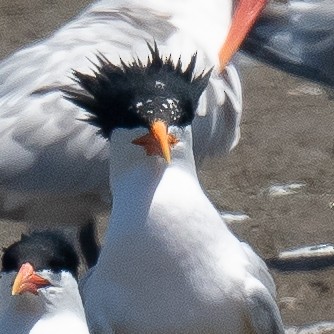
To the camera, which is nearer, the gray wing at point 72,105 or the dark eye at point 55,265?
the dark eye at point 55,265

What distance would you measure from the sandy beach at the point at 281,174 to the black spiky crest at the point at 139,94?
1160 mm

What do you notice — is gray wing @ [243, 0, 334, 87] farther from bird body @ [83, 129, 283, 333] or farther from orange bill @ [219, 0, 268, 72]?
bird body @ [83, 129, 283, 333]

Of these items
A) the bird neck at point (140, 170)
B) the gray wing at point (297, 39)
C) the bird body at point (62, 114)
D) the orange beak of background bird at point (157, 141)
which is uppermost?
the orange beak of background bird at point (157, 141)

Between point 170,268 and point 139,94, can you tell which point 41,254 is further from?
point 139,94

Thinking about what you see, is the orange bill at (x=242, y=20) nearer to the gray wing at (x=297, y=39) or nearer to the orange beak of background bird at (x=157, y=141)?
the gray wing at (x=297, y=39)

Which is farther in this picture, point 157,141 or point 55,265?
point 55,265

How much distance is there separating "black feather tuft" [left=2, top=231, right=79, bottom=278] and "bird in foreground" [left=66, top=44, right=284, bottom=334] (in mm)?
121

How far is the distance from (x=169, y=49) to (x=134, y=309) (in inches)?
46.7

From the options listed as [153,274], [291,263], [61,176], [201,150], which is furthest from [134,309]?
[291,263]

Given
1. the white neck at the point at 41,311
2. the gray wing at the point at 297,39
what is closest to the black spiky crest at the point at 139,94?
the white neck at the point at 41,311

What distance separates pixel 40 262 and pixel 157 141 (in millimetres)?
433

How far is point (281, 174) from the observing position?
6.22m

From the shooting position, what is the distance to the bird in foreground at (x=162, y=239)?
4.14 metres

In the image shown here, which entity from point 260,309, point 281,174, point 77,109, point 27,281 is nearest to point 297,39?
point 281,174
